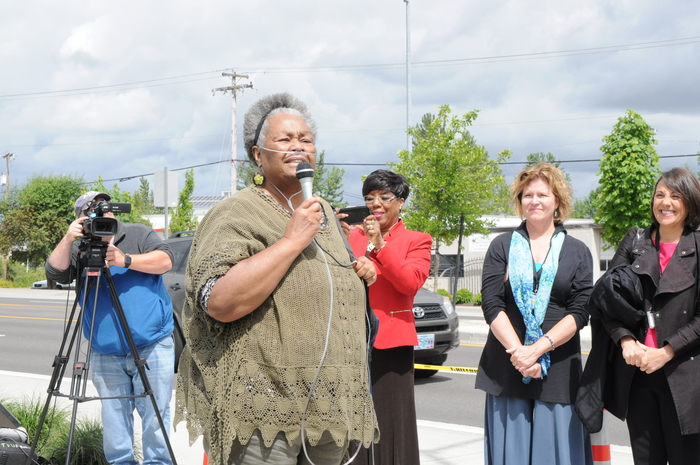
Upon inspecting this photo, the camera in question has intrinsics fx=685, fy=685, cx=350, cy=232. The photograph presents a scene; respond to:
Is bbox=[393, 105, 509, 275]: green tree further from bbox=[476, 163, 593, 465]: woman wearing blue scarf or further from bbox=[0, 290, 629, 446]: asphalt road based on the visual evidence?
→ bbox=[476, 163, 593, 465]: woman wearing blue scarf

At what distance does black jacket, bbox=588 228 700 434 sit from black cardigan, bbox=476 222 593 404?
17cm

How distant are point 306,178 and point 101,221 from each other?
1979 millimetres

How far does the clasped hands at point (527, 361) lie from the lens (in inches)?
137

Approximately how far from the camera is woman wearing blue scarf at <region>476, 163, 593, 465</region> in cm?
354

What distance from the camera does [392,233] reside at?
13.9 ft

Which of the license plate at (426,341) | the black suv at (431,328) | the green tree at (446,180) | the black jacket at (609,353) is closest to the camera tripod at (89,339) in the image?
the black jacket at (609,353)

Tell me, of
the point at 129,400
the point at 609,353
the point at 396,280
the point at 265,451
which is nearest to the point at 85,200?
the point at 129,400

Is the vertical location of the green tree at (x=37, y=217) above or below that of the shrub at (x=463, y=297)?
above

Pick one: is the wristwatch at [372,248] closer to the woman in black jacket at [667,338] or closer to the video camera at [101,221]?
the woman in black jacket at [667,338]

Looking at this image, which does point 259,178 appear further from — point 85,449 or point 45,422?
point 45,422

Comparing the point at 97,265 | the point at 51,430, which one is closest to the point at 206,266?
the point at 97,265

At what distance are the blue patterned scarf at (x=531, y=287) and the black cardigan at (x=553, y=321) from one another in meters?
0.04

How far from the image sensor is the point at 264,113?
260 centimetres

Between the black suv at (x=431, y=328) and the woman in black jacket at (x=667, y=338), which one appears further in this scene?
the black suv at (x=431, y=328)
